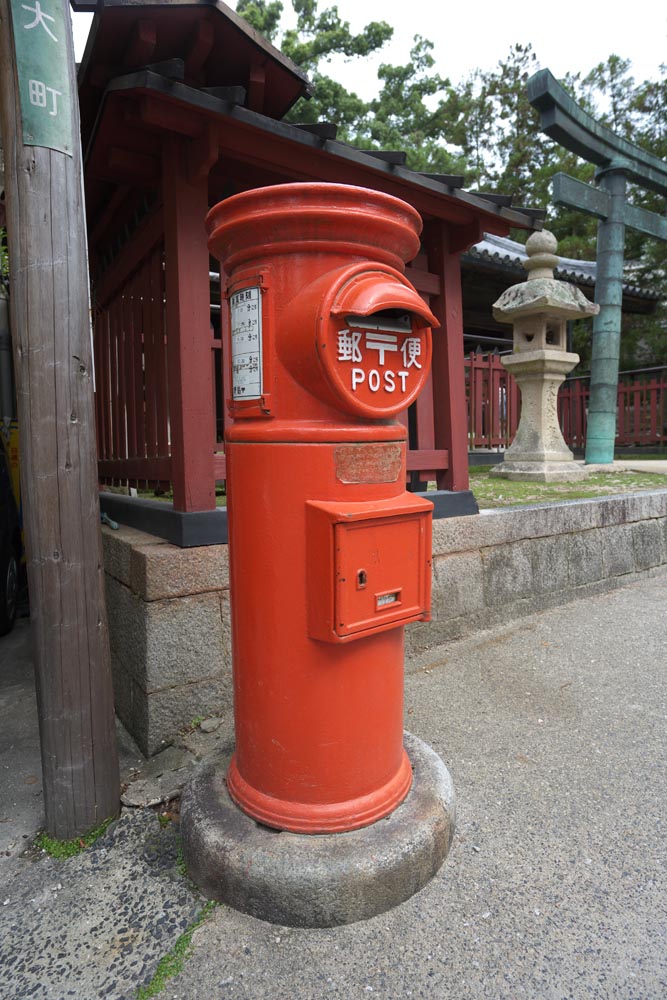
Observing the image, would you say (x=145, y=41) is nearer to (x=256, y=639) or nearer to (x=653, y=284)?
(x=256, y=639)

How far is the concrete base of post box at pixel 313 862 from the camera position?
66.6 inches

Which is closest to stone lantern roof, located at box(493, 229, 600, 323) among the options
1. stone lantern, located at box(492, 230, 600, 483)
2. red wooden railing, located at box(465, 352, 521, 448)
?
stone lantern, located at box(492, 230, 600, 483)

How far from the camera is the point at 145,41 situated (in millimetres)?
2406

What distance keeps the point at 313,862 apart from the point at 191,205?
2636 mm

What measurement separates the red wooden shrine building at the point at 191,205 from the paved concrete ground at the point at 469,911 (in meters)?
1.36

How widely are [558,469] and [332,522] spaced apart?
6.37m

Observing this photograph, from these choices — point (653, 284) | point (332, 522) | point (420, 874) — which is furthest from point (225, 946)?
point (653, 284)

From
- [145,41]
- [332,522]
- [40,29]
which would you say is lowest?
[332,522]

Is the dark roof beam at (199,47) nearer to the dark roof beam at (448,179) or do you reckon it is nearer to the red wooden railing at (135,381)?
the red wooden railing at (135,381)

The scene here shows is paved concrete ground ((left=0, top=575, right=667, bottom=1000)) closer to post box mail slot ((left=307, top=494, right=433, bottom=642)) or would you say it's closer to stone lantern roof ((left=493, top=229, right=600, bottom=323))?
post box mail slot ((left=307, top=494, right=433, bottom=642))

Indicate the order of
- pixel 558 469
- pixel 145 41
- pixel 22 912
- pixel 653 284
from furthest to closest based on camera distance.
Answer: pixel 653 284 → pixel 558 469 → pixel 145 41 → pixel 22 912

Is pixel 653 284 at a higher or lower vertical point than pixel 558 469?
higher

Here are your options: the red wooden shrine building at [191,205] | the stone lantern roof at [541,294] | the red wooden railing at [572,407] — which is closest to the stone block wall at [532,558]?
the red wooden shrine building at [191,205]

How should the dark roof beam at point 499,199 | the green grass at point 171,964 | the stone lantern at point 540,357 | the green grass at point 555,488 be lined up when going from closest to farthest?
1. the green grass at point 171,964
2. the dark roof beam at point 499,199
3. the green grass at point 555,488
4. the stone lantern at point 540,357
